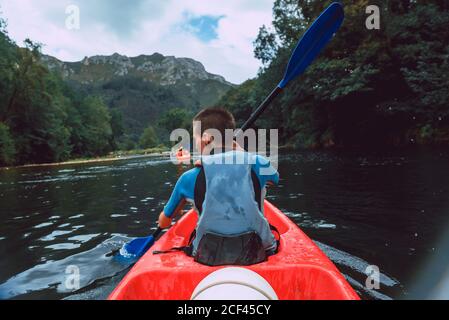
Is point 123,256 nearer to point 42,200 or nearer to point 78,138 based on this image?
point 42,200

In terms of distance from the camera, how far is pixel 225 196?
2.24m

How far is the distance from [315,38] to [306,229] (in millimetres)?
2596

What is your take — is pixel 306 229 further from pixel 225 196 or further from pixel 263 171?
pixel 225 196

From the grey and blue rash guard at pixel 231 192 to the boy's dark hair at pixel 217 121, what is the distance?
0.74ft

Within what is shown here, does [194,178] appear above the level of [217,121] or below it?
below

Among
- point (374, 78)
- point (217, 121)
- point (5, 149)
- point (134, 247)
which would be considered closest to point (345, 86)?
point (374, 78)

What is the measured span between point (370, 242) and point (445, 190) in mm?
3404

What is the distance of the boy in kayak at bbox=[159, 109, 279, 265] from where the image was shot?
7.36 ft

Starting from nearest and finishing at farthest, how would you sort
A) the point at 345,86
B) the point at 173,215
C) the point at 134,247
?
the point at 173,215 → the point at 134,247 → the point at 345,86

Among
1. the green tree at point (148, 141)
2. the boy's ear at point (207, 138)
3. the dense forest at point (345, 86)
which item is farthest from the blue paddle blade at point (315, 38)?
the green tree at point (148, 141)

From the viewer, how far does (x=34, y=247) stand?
4582 millimetres

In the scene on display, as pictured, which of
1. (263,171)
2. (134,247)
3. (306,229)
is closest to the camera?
(263,171)

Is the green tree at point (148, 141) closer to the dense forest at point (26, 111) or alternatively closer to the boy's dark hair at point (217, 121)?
the dense forest at point (26, 111)
